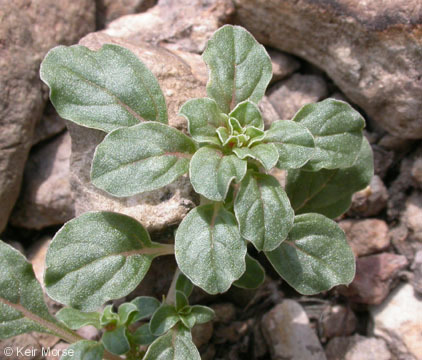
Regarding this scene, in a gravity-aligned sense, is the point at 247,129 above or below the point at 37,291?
above

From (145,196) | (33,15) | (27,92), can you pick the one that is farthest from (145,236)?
(33,15)

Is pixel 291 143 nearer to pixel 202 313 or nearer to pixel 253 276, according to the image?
pixel 253 276

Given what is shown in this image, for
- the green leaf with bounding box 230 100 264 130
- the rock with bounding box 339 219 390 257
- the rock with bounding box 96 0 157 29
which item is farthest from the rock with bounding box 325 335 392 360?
the rock with bounding box 96 0 157 29

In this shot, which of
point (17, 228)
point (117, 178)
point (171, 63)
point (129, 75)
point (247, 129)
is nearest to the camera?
point (117, 178)

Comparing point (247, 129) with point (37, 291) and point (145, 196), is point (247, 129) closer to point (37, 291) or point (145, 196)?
point (145, 196)

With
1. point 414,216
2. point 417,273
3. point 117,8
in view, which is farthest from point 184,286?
point 117,8

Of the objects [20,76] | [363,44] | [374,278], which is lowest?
[374,278]
